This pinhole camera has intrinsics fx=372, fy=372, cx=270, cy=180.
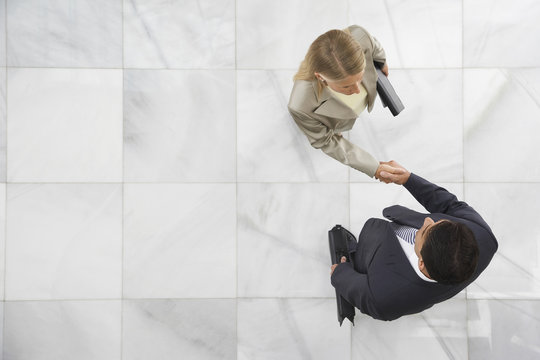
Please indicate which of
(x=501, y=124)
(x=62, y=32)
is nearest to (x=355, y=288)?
(x=501, y=124)

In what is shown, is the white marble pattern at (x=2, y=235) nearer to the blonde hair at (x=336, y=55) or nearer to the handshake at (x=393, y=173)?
the blonde hair at (x=336, y=55)

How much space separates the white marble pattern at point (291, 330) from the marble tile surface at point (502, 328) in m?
0.89

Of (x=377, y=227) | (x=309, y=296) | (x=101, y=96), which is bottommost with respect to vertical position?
(x=309, y=296)

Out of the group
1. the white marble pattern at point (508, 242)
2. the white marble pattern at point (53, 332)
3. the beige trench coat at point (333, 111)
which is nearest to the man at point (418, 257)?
the beige trench coat at point (333, 111)

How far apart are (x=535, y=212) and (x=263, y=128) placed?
2.00m

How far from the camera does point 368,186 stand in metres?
2.62

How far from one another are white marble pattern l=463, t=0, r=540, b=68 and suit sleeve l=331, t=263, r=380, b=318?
1717mm

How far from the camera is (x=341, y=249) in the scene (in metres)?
2.47

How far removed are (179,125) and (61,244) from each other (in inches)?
45.6

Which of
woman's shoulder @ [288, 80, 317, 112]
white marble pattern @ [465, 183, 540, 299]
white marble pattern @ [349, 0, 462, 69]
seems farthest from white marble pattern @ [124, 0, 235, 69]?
white marble pattern @ [465, 183, 540, 299]

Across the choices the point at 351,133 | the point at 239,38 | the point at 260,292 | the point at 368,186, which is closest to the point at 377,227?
the point at 368,186

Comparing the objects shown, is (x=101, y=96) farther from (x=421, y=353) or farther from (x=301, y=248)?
(x=421, y=353)

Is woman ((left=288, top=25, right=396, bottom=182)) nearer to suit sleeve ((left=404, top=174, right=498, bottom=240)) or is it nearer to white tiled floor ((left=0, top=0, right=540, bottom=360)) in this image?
suit sleeve ((left=404, top=174, right=498, bottom=240))

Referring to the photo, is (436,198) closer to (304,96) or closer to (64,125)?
(304,96)
